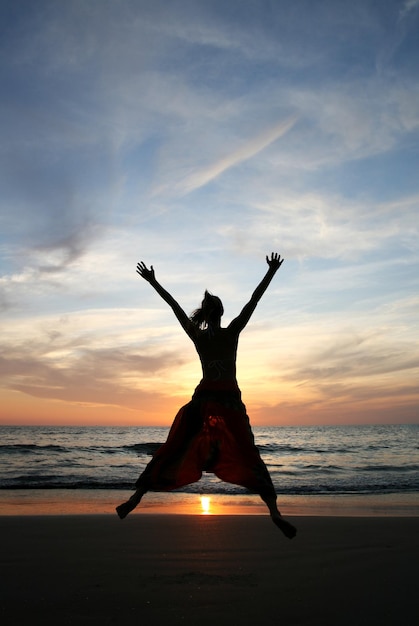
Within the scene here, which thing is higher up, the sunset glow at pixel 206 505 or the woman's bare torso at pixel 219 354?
the woman's bare torso at pixel 219 354

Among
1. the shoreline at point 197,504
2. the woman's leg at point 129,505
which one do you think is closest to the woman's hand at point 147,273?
the woman's leg at point 129,505

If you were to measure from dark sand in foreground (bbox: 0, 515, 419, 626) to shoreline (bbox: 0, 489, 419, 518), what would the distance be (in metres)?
2.46

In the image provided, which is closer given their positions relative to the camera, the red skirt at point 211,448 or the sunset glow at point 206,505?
the red skirt at point 211,448

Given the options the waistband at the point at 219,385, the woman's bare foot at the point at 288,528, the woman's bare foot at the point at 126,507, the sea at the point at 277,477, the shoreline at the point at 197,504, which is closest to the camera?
the woman's bare foot at the point at 288,528

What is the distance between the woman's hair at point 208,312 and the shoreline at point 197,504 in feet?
18.7

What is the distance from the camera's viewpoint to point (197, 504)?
11266mm

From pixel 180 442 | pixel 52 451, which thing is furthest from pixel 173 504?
pixel 52 451

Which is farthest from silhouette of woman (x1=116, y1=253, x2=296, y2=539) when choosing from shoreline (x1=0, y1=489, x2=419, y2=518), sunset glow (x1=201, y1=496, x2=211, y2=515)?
sunset glow (x1=201, y1=496, x2=211, y2=515)

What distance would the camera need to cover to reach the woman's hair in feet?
15.0

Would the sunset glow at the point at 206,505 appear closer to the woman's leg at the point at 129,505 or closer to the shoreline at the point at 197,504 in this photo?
the shoreline at the point at 197,504

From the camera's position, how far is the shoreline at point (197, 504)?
966 centimetres

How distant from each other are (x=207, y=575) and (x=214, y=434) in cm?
133

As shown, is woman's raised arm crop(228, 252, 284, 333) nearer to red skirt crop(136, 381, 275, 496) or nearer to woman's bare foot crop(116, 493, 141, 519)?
red skirt crop(136, 381, 275, 496)

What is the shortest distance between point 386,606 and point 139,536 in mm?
3623
